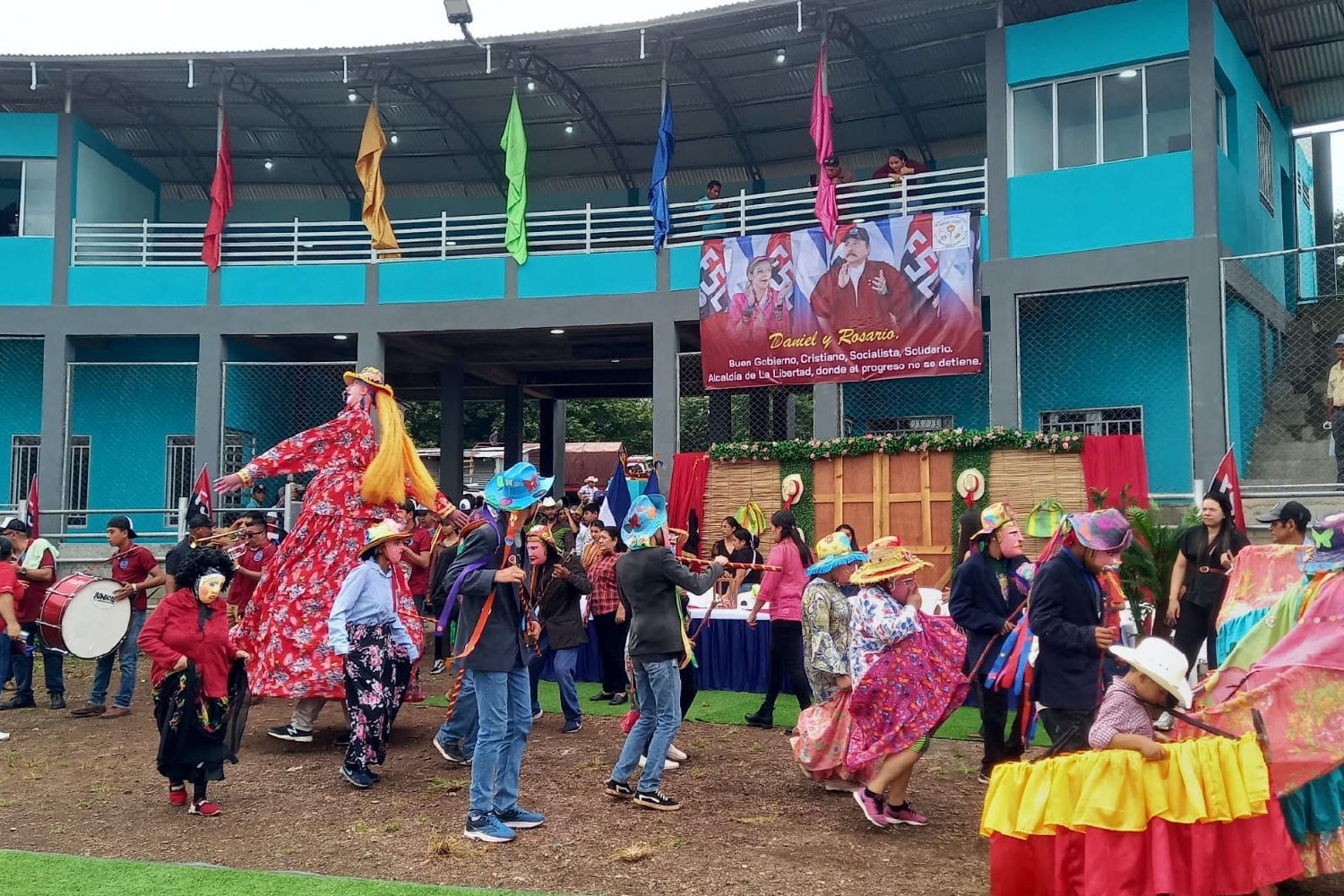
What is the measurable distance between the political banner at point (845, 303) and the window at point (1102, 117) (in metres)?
1.69

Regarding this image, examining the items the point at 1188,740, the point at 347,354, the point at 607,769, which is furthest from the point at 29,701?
the point at 347,354

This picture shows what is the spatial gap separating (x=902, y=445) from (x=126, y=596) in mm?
8499

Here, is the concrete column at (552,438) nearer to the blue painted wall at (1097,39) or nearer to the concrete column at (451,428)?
the concrete column at (451,428)

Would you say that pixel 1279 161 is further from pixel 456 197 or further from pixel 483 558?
pixel 483 558

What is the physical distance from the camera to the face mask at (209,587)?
6406 mm

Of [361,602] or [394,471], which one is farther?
[394,471]

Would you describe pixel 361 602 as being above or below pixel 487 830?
above

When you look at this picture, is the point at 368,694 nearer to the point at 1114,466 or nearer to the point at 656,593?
the point at 656,593

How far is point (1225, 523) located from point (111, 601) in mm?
8902

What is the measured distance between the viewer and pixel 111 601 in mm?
9703

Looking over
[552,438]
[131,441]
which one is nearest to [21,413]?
[131,441]

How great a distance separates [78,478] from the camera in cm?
1936

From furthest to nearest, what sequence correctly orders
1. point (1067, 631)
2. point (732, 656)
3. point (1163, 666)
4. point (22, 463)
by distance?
point (22, 463), point (732, 656), point (1067, 631), point (1163, 666)

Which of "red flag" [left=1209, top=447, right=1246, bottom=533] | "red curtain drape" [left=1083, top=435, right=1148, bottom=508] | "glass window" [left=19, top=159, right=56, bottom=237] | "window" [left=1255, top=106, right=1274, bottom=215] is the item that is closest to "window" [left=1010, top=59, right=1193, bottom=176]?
"window" [left=1255, top=106, right=1274, bottom=215]
